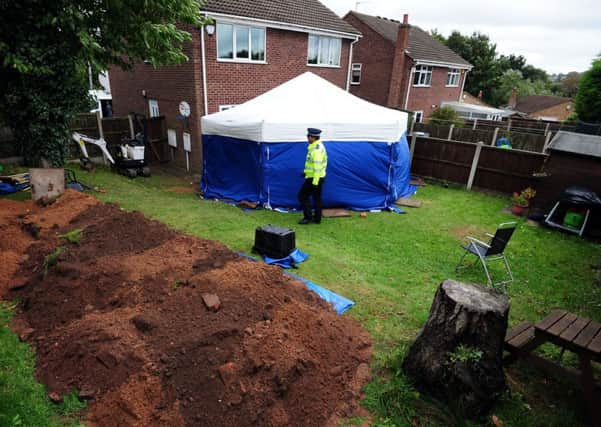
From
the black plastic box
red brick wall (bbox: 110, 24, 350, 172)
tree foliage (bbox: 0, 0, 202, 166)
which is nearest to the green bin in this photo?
the black plastic box

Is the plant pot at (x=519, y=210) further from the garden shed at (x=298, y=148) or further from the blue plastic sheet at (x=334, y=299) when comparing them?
the blue plastic sheet at (x=334, y=299)

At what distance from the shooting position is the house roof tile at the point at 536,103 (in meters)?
43.6

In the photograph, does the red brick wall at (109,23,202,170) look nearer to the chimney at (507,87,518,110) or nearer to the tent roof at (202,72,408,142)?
the tent roof at (202,72,408,142)

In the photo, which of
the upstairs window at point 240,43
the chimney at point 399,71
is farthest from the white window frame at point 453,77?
the upstairs window at point 240,43

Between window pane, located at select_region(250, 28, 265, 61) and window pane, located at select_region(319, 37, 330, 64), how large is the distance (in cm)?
338

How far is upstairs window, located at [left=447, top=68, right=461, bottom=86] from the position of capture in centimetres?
2561

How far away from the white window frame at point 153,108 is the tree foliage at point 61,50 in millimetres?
6804

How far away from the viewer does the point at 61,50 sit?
6.99 meters

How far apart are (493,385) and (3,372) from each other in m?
4.35

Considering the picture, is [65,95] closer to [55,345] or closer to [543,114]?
[55,345]

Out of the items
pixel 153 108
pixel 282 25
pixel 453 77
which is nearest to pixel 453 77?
pixel 453 77

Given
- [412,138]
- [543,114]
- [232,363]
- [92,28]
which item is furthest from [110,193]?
[543,114]

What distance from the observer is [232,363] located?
3.11 metres

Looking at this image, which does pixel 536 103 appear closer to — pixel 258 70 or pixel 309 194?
pixel 258 70
